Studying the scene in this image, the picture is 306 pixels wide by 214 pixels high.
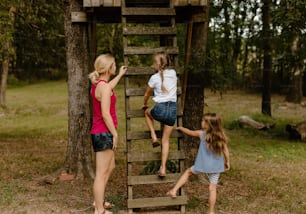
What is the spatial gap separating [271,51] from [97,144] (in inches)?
402

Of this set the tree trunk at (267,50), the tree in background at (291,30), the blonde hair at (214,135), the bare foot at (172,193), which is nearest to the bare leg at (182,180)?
the bare foot at (172,193)

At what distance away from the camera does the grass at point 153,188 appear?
6132 millimetres

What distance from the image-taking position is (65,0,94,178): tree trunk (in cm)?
720

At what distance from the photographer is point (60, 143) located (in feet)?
38.5

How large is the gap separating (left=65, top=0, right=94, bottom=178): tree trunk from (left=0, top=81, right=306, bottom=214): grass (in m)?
0.36

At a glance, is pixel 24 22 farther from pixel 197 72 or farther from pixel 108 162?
pixel 108 162

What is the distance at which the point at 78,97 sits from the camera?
23.8ft

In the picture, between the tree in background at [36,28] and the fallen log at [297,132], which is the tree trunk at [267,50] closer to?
the fallen log at [297,132]

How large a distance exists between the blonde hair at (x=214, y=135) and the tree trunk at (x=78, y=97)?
2632 millimetres

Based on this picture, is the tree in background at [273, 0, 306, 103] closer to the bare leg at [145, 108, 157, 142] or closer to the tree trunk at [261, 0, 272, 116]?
the tree trunk at [261, 0, 272, 116]

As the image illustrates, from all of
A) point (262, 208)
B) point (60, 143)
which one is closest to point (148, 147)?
point (60, 143)

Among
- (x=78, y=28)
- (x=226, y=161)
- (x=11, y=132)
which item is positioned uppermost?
(x=78, y=28)

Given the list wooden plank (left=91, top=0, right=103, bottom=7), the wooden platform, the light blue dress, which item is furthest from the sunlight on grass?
the light blue dress

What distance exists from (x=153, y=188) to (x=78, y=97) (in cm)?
193
